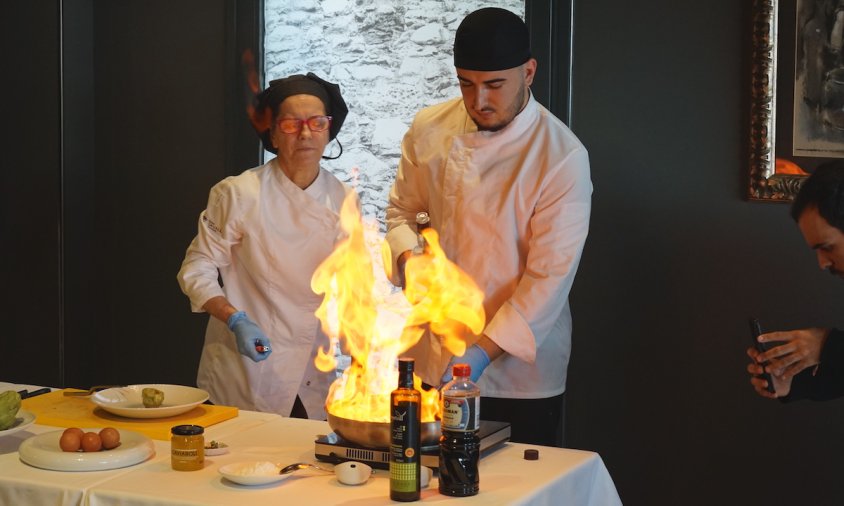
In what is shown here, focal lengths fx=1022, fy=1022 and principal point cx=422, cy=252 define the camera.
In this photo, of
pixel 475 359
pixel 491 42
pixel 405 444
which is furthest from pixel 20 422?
pixel 491 42

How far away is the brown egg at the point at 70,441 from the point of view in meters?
2.13

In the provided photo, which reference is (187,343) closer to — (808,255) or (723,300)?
(723,300)

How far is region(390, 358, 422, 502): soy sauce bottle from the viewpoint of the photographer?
194 centimetres

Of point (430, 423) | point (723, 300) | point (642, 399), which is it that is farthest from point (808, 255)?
point (430, 423)

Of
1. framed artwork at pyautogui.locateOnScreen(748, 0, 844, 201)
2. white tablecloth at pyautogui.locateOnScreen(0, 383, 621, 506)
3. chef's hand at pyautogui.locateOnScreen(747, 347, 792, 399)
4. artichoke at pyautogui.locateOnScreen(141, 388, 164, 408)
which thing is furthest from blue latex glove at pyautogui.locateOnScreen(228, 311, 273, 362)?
framed artwork at pyautogui.locateOnScreen(748, 0, 844, 201)

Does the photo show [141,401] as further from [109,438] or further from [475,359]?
[475,359]

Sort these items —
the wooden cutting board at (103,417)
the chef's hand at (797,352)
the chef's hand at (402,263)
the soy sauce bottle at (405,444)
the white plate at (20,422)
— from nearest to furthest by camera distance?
the soy sauce bottle at (405,444) → the white plate at (20,422) → the wooden cutting board at (103,417) → the chef's hand at (797,352) → the chef's hand at (402,263)

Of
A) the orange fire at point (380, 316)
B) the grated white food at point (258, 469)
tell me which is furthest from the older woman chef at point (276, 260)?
the grated white food at point (258, 469)

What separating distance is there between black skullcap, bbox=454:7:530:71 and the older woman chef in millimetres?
674

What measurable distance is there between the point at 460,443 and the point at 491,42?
1215 mm

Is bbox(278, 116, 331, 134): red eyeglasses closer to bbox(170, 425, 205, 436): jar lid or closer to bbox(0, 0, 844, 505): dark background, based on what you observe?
bbox(0, 0, 844, 505): dark background

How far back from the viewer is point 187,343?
4508mm

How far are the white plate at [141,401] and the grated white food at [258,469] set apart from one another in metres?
0.54

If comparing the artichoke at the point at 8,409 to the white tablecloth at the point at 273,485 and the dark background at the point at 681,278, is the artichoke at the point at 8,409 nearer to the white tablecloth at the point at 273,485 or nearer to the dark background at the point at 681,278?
the white tablecloth at the point at 273,485
